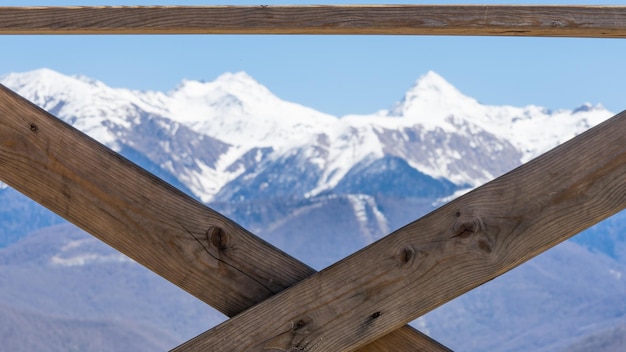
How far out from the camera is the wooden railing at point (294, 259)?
8.16 ft

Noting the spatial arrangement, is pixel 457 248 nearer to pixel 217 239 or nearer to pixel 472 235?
pixel 472 235

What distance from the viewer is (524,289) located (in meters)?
184

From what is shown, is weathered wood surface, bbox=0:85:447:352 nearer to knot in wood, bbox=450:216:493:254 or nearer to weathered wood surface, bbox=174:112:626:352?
weathered wood surface, bbox=174:112:626:352

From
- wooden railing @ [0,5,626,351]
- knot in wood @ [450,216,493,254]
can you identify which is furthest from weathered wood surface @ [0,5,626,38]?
knot in wood @ [450,216,493,254]

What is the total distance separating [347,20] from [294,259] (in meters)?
0.57

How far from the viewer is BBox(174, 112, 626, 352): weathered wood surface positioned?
2.48m

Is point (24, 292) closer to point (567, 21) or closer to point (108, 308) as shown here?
point (108, 308)

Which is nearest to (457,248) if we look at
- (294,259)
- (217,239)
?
(294,259)

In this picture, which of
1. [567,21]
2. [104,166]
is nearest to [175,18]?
[104,166]

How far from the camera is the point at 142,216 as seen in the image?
2660mm

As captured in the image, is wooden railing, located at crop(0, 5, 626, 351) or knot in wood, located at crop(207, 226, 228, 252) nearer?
wooden railing, located at crop(0, 5, 626, 351)

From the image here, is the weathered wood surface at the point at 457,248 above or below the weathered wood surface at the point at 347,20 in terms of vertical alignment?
below

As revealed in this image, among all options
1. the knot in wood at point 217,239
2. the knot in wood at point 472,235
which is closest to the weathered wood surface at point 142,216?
the knot in wood at point 217,239

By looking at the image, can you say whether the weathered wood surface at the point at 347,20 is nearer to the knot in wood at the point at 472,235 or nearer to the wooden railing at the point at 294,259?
the wooden railing at the point at 294,259
